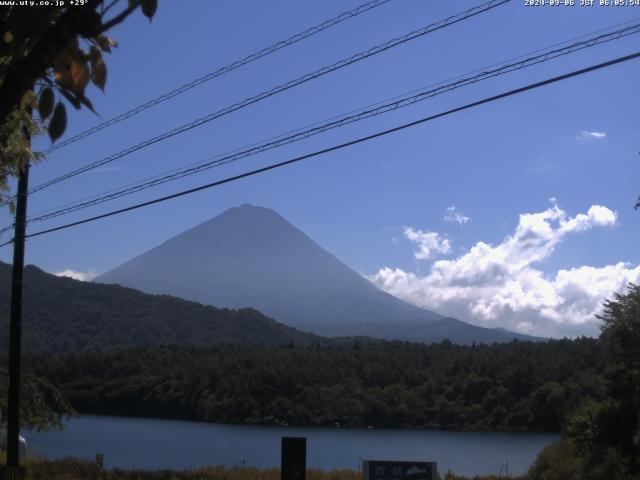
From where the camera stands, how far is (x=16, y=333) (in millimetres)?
17984

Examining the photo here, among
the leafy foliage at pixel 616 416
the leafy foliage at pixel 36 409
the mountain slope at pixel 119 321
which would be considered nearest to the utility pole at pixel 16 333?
the leafy foliage at pixel 36 409

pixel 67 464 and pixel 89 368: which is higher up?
pixel 89 368

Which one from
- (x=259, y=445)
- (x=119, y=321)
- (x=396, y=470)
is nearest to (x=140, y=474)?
(x=396, y=470)

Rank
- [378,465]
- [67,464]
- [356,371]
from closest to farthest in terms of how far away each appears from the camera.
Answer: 1. [378,465]
2. [67,464]
3. [356,371]

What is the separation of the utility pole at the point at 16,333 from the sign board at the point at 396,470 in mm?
8646

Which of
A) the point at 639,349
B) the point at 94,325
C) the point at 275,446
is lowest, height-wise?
the point at 275,446

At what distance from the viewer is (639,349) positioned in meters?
21.0

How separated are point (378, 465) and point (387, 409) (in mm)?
72923

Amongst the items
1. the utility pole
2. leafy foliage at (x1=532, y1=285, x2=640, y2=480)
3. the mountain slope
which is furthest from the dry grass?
the mountain slope

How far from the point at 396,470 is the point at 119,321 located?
151116 mm

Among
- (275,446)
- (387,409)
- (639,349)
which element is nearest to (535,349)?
(387,409)

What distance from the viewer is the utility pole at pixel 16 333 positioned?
1752 centimetres

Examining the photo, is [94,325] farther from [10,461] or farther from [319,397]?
[10,461]

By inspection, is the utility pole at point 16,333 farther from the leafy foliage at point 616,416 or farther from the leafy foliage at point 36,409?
the leafy foliage at point 616,416
